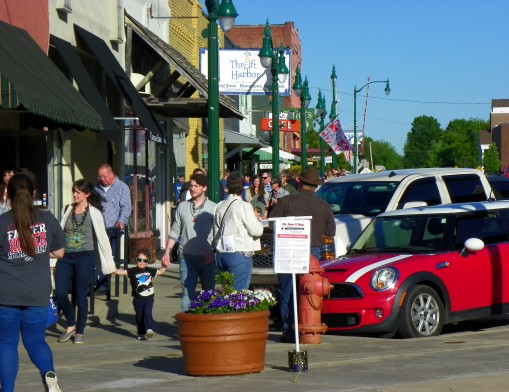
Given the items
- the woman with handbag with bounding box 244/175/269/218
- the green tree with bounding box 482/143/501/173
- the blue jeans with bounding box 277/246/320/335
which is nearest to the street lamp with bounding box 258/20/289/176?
the woman with handbag with bounding box 244/175/269/218

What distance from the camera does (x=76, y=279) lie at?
13.1 meters

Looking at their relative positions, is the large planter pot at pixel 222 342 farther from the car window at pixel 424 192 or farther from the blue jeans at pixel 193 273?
the car window at pixel 424 192

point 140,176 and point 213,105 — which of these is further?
point 140,176

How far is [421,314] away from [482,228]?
5.88ft

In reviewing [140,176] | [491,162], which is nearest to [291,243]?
[140,176]

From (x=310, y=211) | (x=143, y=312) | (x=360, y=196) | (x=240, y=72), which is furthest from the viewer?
(x=240, y=72)

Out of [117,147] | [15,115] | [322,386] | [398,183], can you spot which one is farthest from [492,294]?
[117,147]

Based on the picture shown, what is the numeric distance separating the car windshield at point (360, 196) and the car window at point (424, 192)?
0.75 ft

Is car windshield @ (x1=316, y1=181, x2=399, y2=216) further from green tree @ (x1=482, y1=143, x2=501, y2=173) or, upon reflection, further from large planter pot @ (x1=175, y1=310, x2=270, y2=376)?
green tree @ (x1=482, y1=143, x2=501, y2=173)

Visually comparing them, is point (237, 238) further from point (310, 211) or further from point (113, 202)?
point (113, 202)

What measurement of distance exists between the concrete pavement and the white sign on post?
952 millimetres

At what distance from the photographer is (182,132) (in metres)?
30.8

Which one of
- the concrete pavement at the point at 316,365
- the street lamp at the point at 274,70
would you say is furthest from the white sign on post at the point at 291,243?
the street lamp at the point at 274,70

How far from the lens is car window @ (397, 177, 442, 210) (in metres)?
17.5
